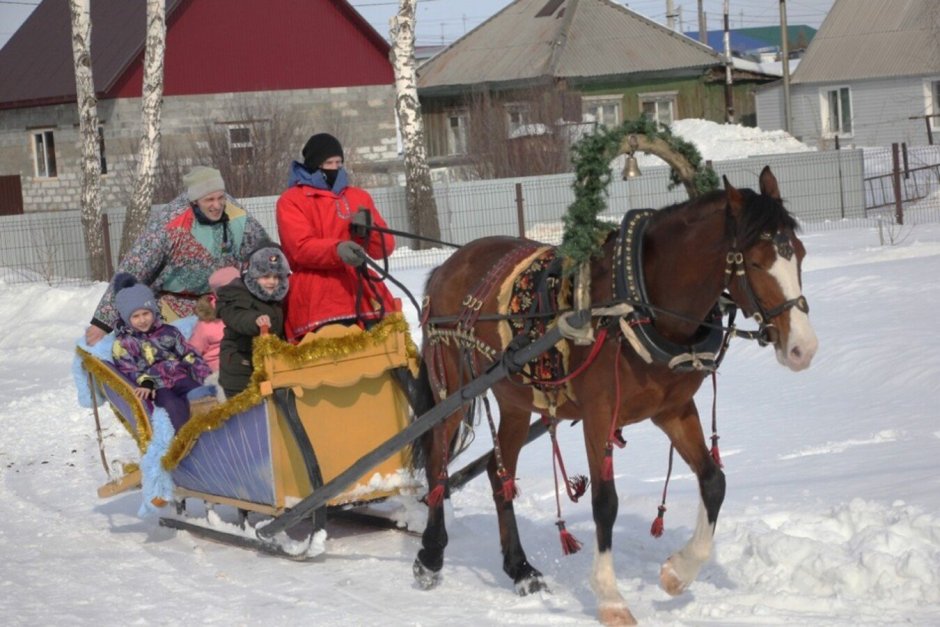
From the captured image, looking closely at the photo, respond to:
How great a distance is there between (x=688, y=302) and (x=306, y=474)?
8.07 ft

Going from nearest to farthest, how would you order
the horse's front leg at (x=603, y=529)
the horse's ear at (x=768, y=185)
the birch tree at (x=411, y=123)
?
the horse's ear at (x=768, y=185)
the horse's front leg at (x=603, y=529)
the birch tree at (x=411, y=123)

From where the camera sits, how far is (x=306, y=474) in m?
7.11

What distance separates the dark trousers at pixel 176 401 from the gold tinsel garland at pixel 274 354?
0.81 ft

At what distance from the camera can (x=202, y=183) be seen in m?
7.98

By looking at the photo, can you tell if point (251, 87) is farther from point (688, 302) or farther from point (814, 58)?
point (688, 302)

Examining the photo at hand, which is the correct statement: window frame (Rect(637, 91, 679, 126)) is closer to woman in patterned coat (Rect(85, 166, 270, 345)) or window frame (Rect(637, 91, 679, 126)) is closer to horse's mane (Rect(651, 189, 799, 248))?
woman in patterned coat (Rect(85, 166, 270, 345))

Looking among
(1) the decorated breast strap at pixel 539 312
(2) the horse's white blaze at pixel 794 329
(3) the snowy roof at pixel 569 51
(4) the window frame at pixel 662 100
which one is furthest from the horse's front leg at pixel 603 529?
(4) the window frame at pixel 662 100

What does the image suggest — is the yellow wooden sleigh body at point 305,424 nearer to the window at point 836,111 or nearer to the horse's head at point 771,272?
the horse's head at point 771,272

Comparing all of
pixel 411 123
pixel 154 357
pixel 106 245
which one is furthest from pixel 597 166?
pixel 411 123

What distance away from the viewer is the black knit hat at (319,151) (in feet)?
23.4

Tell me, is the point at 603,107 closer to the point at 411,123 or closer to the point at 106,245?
the point at 411,123

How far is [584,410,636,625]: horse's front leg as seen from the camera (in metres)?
5.43

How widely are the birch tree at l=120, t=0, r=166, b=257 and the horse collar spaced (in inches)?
604

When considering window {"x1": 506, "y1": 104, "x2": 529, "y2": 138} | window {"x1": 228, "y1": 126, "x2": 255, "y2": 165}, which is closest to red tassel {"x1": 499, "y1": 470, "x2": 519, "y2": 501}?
window {"x1": 228, "y1": 126, "x2": 255, "y2": 165}
